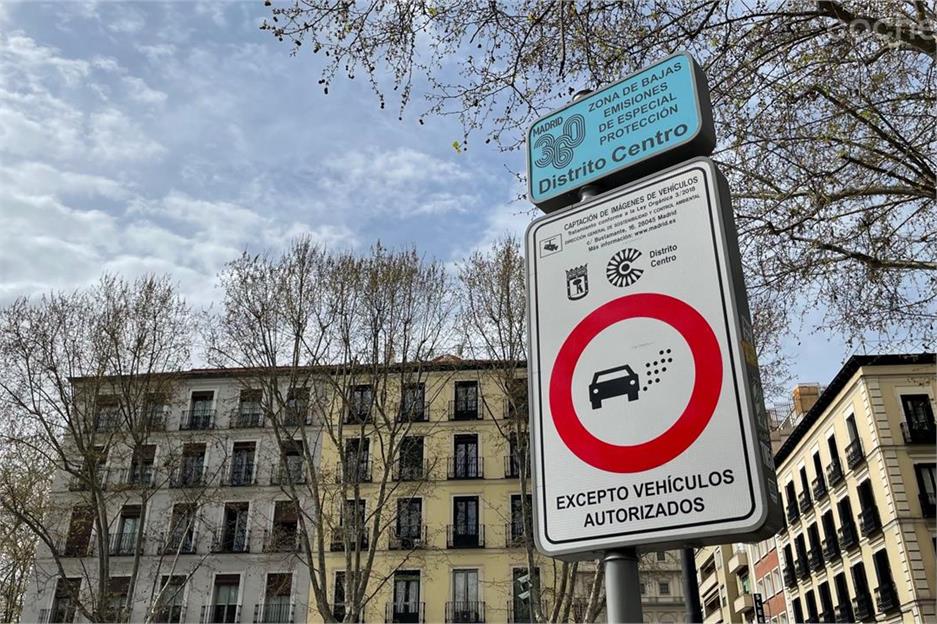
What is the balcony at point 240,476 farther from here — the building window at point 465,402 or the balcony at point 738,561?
the balcony at point 738,561

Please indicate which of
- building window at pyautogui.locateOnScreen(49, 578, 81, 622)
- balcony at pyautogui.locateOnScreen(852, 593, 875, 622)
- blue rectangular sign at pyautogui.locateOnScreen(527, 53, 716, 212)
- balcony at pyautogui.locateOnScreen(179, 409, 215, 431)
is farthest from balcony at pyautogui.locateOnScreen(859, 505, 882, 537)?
blue rectangular sign at pyautogui.locateOnScreen(527, 53, 716, 212)

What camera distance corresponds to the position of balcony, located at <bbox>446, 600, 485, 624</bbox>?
27.9 meters

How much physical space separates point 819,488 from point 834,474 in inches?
73.8

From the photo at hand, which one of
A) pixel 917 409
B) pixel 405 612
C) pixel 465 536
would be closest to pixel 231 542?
pixel 405 612

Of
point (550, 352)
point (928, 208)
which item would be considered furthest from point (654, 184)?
point (928, 208)

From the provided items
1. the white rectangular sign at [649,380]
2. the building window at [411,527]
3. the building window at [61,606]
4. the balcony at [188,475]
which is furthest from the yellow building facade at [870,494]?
the building window at [61,606]

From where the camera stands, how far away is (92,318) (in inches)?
813

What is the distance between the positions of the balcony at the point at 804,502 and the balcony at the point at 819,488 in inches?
33.8

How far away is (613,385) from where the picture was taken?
1.40 meters

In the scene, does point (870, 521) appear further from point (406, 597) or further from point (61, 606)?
point (61, 606)

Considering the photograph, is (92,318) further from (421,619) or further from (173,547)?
(421,619)

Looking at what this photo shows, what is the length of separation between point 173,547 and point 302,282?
51.7ft

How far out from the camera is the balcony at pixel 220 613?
95.5 ft

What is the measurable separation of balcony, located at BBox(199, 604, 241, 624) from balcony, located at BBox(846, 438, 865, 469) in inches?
1000
